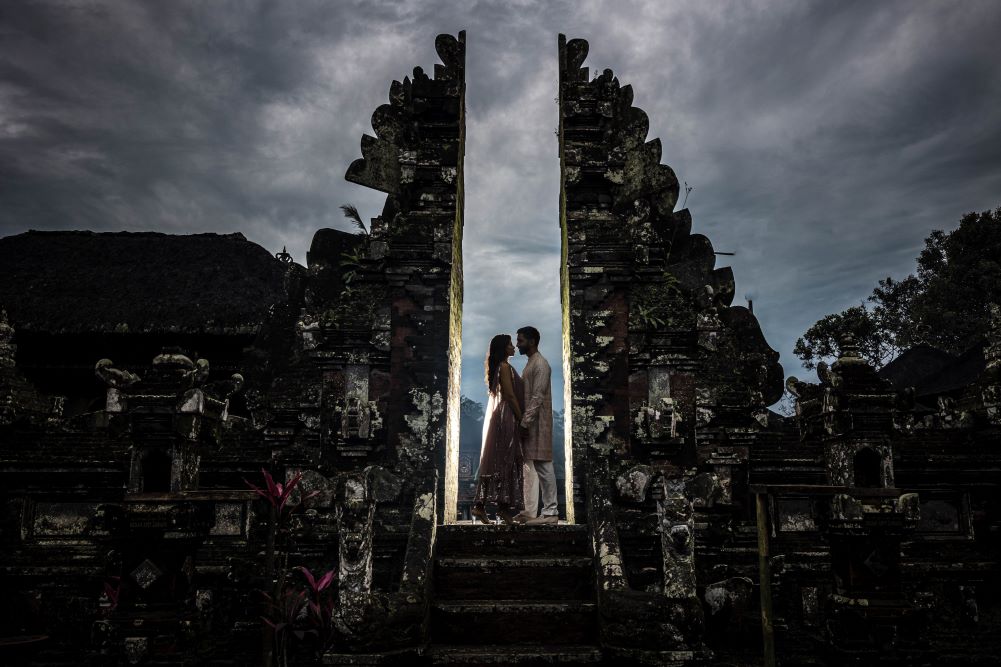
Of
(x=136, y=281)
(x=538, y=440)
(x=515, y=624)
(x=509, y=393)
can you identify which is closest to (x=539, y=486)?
(x=538, y=440)

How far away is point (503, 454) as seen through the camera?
7.18m

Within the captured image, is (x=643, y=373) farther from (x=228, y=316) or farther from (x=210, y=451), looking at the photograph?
(x=228, y=316)

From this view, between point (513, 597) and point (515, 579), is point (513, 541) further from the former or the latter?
point (513, 597)

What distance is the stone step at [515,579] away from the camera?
5.53 meters

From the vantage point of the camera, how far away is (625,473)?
6582 millimetres

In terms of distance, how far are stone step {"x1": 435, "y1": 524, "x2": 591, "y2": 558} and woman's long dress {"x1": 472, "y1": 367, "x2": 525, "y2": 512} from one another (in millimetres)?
932

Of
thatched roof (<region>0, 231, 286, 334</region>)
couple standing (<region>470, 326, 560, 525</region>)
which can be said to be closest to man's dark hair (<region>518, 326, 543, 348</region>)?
couple standing (<region>470, 326, 560, 525</region>)

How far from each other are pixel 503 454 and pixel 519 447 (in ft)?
0.62

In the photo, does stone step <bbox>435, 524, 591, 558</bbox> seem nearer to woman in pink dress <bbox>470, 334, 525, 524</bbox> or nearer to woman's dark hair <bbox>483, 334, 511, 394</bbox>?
woman in pink dress <bbox>470, 334, 525, 524</bbox>

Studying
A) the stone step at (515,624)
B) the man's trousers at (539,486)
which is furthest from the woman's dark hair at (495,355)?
the stone step at (515,624)

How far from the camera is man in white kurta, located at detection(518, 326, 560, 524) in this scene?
23.9 ft

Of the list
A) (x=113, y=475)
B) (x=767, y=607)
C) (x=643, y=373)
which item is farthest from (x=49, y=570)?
(x=767, y=607)

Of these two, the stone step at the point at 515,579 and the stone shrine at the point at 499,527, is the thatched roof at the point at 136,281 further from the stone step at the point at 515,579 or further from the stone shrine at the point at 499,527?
the stone step at the point at 515,579

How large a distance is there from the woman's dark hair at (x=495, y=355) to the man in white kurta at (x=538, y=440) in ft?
1.26
